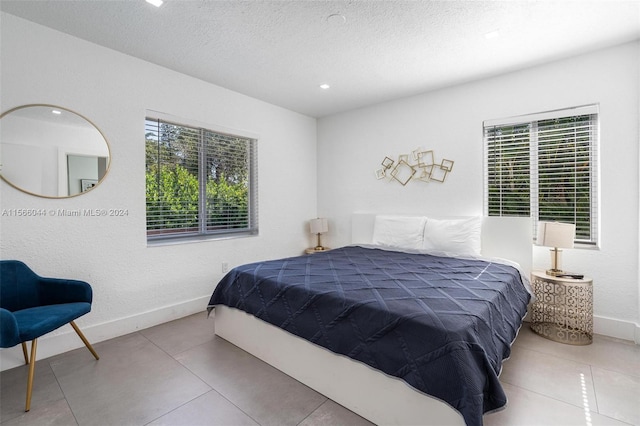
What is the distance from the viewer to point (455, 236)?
10.5 feet

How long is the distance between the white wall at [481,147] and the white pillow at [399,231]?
250 mm

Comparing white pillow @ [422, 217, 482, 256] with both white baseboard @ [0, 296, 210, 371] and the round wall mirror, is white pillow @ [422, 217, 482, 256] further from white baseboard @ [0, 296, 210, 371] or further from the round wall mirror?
the round wall mirror

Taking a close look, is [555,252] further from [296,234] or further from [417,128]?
[296,234]

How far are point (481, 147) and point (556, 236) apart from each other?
123cm

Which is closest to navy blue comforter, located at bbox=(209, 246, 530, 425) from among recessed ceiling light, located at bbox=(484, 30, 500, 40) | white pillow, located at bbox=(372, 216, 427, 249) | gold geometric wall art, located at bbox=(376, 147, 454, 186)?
white pillow, located at bbox=(372, 216, 427, 249)

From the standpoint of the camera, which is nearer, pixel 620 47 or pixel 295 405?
pixel 295 405

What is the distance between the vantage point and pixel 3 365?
7.07 ft

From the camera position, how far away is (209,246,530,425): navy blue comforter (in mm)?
1353

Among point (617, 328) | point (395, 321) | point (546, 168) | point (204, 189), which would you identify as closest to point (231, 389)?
point (395, 321)

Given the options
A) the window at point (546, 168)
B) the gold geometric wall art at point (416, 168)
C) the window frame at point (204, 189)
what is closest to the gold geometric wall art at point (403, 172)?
the gold geometric wall art at point (416, 168)

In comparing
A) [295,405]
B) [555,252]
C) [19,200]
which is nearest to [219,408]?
[295,405]

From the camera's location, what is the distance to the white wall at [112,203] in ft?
7.44

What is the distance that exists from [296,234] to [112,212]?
95.2 inches

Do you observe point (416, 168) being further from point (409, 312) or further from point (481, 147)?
point (409, 312)
